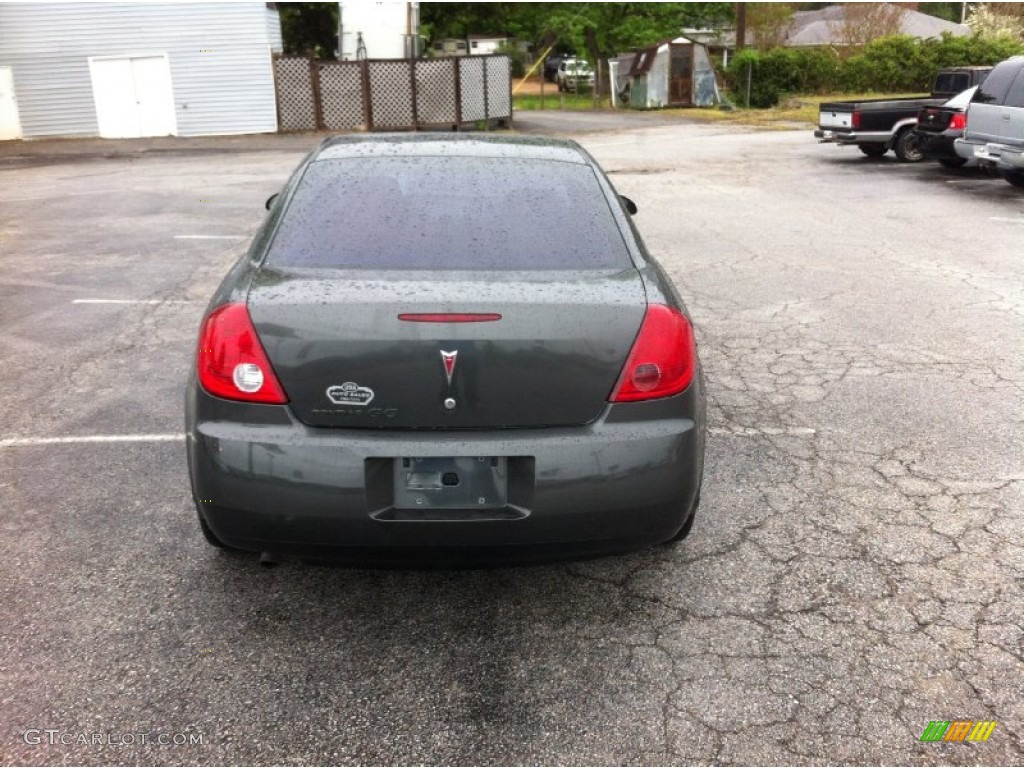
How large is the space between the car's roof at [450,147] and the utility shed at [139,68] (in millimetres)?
25301

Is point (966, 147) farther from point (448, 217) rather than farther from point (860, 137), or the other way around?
point (448, 217)

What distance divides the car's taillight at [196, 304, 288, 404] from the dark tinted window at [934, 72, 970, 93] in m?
18.5

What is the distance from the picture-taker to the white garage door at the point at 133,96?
27314 mm

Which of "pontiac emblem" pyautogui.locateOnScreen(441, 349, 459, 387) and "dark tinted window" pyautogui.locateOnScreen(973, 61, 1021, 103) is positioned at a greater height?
"dark tinted window" pyautogui.locateOnScreen(973, 61, 1021, 103)

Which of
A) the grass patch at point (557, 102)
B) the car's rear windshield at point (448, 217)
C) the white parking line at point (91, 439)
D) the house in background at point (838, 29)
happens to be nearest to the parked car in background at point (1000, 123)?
the car's rear windshield at point (448, 217)

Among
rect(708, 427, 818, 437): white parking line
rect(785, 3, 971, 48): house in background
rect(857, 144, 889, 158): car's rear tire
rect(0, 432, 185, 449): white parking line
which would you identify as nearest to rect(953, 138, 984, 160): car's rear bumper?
rect(857, 144, 889, 158): car's rear tire

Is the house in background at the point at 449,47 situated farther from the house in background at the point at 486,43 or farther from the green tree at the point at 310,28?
the green tree at the point at 310,28

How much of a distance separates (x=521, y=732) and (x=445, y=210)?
190 centimetres

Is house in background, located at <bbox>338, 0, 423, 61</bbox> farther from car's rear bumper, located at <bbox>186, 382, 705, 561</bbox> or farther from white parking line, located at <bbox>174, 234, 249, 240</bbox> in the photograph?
car's rear bumper, located at <bbox>186, 382, 705, 561</bbox>

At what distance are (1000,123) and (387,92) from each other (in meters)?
18.1

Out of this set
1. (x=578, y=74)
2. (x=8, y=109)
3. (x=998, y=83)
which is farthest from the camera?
(x=578, y=74)

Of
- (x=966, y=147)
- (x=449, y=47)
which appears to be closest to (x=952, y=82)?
(x=966, y=147)

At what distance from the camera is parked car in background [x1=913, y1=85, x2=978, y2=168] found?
1560 centimetres

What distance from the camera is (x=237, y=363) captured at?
290 cm
